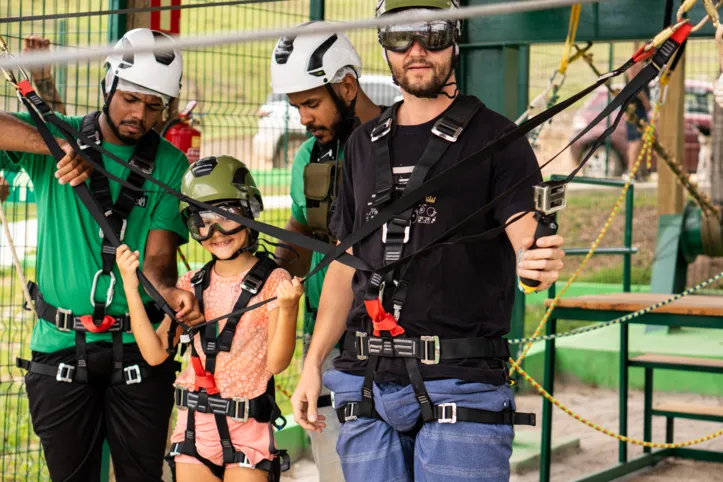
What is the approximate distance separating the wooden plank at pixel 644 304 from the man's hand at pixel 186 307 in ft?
8.97

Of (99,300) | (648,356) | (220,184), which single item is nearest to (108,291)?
(99,300)

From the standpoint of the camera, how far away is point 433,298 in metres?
3.00

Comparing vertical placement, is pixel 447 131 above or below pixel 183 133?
below

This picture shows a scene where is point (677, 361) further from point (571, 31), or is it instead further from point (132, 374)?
point (132, 374)

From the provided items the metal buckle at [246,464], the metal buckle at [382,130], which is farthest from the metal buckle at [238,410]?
the metal buckle at [382,130]

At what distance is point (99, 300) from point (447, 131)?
5.65ft

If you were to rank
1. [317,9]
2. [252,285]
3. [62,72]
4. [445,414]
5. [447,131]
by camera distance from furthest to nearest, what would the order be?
[317,9]
[62,72]
[252,285]
[447,131]
[445,414]

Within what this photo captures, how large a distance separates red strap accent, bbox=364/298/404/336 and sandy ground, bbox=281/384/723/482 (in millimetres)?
3757

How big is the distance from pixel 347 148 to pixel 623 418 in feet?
13.5

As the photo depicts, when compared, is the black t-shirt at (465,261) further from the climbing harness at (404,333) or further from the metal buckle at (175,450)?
the metal buckle at (175,450)

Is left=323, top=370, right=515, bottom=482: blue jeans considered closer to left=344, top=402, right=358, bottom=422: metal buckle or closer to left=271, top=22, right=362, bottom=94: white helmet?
left=344, top=402, right=358, bottom=422: metal buckle

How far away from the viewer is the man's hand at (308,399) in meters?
3.21

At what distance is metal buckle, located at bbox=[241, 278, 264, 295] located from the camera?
155 inches

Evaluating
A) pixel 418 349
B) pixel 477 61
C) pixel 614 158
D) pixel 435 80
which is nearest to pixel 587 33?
pixel 477 61
